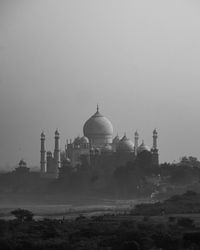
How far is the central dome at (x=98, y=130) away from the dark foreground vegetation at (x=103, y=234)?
49.3 m

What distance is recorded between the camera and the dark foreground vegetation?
126 ft

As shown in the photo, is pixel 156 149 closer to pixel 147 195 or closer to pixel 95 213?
pixel 147 195

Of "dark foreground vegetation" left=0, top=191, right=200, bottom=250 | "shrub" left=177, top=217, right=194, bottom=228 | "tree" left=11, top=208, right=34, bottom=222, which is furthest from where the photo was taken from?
"tree" left=11, top=208, right=34, bottom=222

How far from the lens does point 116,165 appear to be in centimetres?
9906

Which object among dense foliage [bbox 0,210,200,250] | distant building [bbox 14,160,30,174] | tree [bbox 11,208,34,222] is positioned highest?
distant building [bbox 14,160,30,174]

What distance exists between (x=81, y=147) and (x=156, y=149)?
9.52m

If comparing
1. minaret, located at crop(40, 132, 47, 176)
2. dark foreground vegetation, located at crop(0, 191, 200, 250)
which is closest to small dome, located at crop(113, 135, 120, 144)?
minaret, located at crop(40, 132, 47, 176)

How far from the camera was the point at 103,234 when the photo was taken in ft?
143

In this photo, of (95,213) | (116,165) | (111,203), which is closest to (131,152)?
(116,165)

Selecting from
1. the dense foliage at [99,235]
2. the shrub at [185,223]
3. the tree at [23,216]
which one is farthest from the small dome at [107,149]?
the shrub at [185,223]

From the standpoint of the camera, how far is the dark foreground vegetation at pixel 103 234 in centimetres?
3834

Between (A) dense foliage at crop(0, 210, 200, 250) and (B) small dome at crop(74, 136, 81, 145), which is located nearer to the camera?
(A) dense foliage at crop(0, 210, 200, 250)

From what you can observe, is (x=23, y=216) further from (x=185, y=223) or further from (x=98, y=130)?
(x=98, y=130)

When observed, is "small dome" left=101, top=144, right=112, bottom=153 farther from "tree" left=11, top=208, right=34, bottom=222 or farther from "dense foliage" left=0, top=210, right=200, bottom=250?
"dense foliage" left=0, top=210, right=200, bottom=250
